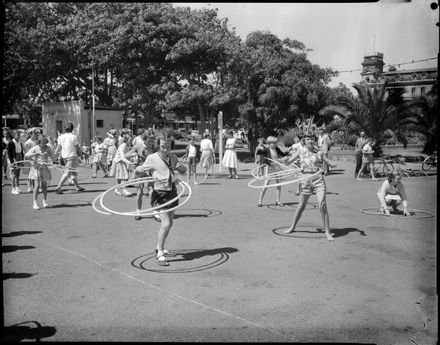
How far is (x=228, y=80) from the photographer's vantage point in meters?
29.5

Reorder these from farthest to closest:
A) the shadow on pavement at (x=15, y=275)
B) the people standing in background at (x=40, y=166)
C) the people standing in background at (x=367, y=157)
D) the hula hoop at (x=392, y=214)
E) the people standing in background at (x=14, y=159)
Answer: the people standing in background at (x=367, y=157)
the people standing in background at (x=14, y=159)
the people standing in background at (x=40, y=166)
the hula hoop at (x=392, y=214)
the shadow on pavement at (x=15, y=275)

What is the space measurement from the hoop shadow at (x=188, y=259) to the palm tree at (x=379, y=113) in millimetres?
17629

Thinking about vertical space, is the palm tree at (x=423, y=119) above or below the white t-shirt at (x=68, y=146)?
above

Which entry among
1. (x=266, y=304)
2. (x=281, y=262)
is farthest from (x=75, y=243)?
(x=266, y=304)

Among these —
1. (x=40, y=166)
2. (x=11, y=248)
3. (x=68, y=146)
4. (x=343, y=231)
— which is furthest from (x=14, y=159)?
(x=343, y=231)

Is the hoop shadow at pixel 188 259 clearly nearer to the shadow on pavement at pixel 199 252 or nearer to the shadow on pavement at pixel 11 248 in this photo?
the shadow on pavement at pixel 199 252

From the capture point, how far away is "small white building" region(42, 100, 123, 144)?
3375cm

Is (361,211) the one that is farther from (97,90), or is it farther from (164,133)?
(97,90)

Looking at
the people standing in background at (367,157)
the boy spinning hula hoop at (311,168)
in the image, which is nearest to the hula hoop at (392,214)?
the boy spinning hula hoop at (311,168)

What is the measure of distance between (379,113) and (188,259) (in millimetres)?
18674

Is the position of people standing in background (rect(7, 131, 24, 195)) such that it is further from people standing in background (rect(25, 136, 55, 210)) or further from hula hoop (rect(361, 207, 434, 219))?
hula hoop (rect(361, 207, 434, 219))

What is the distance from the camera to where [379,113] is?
931 inches

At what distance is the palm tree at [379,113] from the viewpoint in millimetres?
23562

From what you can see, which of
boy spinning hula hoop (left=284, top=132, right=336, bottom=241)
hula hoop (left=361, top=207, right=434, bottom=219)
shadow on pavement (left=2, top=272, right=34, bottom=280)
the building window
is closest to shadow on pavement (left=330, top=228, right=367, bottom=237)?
boy spinning hula hoop (left=284, top=132, right=336, bottom=241)
